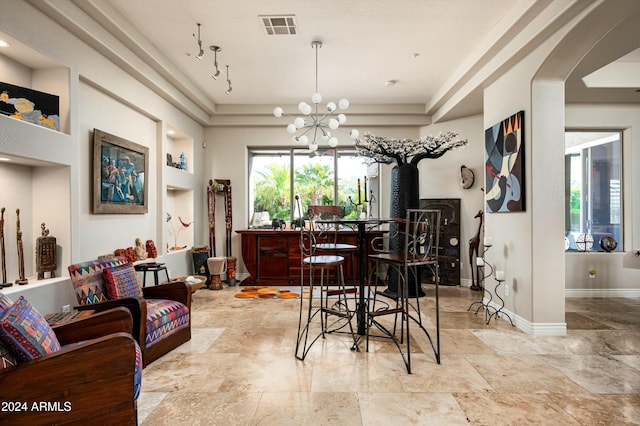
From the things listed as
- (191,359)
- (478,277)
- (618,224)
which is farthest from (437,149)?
(191,359)

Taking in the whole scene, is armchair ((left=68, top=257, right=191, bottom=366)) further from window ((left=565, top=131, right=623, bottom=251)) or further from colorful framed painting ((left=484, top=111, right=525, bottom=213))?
window ((left=565, top=131, right=623, bottom=251))

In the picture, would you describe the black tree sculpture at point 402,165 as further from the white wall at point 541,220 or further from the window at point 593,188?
the window at point 593,188

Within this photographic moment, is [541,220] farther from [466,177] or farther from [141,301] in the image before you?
[141,301]

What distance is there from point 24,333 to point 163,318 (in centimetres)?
141

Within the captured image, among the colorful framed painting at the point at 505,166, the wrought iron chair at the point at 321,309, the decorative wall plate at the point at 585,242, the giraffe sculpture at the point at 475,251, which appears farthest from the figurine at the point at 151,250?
the decorative wall plate at the point at 585,242

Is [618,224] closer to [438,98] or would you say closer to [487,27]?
[438,98]

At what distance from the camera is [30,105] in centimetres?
274

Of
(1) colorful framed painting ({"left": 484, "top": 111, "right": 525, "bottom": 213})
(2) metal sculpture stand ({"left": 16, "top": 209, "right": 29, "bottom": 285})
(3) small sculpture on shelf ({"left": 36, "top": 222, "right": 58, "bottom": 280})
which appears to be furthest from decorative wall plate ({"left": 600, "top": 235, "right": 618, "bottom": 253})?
(2) metal sculpture stand ({"left": 16, "top": 209, "right": 29, "bottom": 285})

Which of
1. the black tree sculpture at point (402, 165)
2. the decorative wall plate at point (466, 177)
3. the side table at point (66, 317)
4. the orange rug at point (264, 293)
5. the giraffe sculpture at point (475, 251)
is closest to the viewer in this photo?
the side table at point (66, 317)

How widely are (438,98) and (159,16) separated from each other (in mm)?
3980

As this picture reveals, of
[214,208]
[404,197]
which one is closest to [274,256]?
[214,208]

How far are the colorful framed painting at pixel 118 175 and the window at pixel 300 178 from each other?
248cm

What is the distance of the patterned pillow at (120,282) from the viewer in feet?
9.41

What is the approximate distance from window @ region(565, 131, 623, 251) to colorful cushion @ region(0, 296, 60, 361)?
622cm
